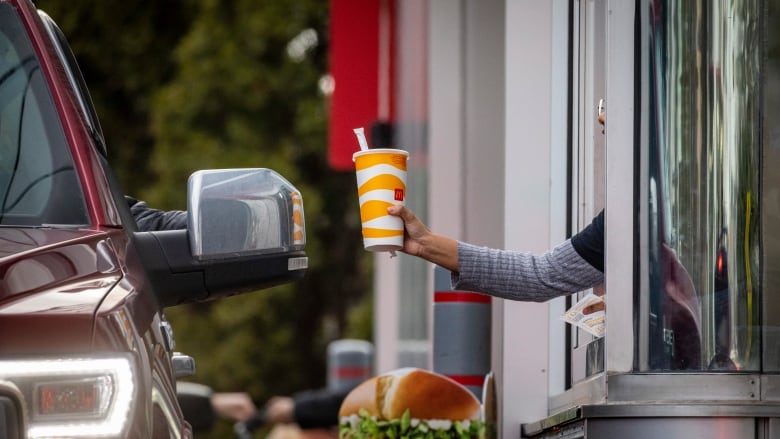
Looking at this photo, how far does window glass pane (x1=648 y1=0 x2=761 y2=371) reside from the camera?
389cm

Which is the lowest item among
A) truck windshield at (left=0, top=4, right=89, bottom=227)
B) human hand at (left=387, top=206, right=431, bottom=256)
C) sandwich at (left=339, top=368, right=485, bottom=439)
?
sandwich at (left=339, top=368, right=485, bottom=439)

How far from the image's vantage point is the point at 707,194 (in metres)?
3.95

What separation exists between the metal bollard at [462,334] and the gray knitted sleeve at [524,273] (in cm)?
124

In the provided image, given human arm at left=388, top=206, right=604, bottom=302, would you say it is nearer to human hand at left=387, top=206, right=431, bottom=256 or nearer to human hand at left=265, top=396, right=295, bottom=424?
human hand at left=387, top=206, right=431, bottom=256

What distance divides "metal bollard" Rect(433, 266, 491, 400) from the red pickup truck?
187 centimetres

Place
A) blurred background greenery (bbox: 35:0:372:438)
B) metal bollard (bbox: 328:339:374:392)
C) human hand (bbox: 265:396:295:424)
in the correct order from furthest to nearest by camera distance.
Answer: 1. blurred background greenery (bbox: 35:0:372:438)
2. metal bollard (bbox: 328:339:374:392)
3. human hand (bbox: 265:396:295:424)

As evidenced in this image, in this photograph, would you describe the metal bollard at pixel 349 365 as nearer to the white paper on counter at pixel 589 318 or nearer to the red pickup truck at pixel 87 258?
the white paper on counter at pixel 589 318

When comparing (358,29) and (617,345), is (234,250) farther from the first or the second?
(358,29)

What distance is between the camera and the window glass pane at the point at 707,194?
3889mm

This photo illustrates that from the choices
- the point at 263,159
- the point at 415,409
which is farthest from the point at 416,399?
the point at 263,159

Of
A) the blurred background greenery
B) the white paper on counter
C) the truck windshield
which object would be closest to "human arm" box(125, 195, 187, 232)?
the truck windshield

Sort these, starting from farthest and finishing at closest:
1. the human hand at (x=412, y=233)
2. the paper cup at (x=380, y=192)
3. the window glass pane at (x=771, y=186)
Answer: the human hand at (x=412, y=233) → the paper cup at (x=380, y=192) → the window glass pane at (x=771, y=186)

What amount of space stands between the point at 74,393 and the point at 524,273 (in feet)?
6.08

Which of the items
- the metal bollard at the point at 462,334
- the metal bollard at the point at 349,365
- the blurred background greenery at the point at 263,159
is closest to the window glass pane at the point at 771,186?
the metal bollard at the point at 462,334
